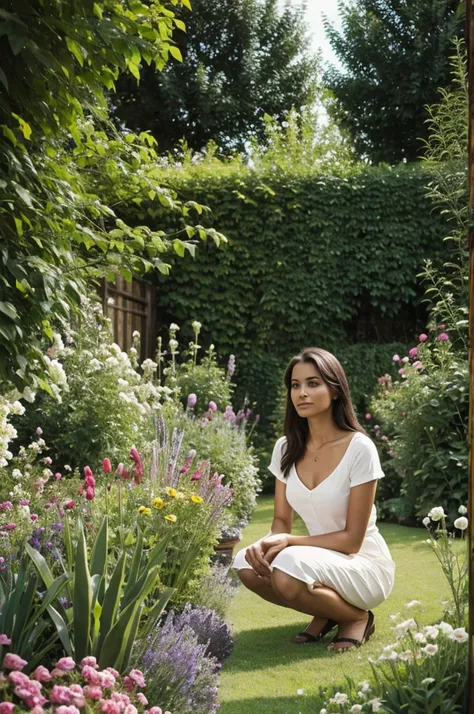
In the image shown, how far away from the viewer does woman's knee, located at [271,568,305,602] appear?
3623 millimetres

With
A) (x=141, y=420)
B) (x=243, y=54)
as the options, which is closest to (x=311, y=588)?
(x=141, y=420)

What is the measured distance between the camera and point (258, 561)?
3.77 m

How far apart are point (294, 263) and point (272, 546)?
7.21m

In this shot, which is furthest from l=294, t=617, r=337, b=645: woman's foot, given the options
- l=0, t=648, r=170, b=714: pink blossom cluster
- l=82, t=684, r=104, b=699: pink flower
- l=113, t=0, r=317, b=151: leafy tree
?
l=113, t=0, r=317, b=151: leafy tree

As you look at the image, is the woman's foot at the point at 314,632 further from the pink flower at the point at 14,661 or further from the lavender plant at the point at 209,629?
the pink flower at the point at 14,661

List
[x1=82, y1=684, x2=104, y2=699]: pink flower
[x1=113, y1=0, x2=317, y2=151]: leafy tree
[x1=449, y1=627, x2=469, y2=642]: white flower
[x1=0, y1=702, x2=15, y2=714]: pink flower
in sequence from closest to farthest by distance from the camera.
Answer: [x1=0, y1=702, x2=15, y2=714]: pink flower
[x1=82, y1=684, x2=104, y2=699]: pink flower
[x1=449, y1=627, x2=469, y2=642]: white flower
[x1=113, y1=0, x2=317, y2=151]: leafy tree

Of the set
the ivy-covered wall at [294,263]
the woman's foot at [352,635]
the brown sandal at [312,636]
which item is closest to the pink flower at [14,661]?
the woman's foot at [352,635]

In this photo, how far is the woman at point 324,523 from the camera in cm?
370

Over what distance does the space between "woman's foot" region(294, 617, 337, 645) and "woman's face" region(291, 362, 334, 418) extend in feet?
3.31

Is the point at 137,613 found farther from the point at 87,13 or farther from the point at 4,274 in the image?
the point at 87,13

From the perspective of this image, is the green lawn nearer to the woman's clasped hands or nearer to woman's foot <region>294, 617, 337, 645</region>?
woman's foot <region>294, 617, 337, 645</region>

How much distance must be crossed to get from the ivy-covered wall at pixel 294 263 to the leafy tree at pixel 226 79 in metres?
6.46

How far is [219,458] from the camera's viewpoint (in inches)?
236

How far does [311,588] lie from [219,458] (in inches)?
95.1
